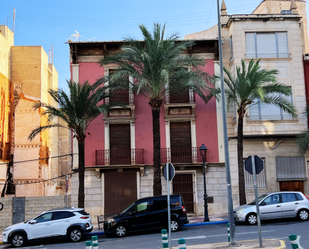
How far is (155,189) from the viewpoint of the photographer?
1981 cm

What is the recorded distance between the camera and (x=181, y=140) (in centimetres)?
2388

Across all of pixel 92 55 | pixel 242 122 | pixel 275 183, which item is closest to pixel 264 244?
pixel 242 122

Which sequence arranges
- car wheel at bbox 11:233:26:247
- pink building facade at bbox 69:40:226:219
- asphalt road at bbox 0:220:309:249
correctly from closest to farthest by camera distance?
asphalt road at bbox 0:220:309:249 → car wheel at bbox 11:233:26:247 → pink building facade at bbox 69:40:226:219

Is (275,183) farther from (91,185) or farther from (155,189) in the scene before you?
(91,185)

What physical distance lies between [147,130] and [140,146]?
1.12m

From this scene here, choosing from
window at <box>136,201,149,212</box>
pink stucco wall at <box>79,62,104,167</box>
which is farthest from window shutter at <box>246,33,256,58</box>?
window at <box>136,201,149,212</box>

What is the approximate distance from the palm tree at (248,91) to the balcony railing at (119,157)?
6.12m

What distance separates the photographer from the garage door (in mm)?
22938

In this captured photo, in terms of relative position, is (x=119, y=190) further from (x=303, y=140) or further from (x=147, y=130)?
(x=303, y=140)

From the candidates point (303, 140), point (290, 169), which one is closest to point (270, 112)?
point (303, 140)

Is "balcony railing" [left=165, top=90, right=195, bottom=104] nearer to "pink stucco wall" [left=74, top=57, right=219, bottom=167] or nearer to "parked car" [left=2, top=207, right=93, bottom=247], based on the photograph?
"pink stucco wall" [left=74, top=57, right=219, bottom=167]

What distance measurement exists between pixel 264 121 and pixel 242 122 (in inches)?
105

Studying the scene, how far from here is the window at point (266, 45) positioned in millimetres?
24047

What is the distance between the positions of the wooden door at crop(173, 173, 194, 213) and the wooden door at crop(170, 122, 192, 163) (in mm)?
1242
